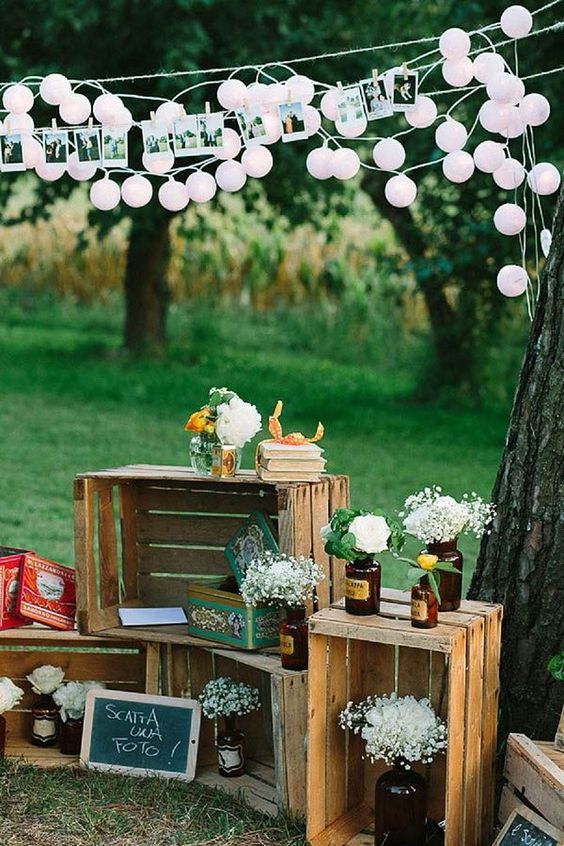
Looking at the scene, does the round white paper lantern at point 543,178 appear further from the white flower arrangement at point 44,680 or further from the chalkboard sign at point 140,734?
the white flower arrangement at point 44,680

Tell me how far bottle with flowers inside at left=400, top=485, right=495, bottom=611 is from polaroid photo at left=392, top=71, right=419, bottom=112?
4.13 feet

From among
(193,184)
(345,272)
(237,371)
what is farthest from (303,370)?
(193,184)

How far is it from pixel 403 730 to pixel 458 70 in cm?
191

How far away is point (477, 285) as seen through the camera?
9.56 meters

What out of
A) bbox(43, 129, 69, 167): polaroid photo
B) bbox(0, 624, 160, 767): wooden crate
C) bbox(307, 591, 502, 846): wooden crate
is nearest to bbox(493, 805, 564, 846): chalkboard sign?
bbox(307, 591, 502, 846): wooden crate

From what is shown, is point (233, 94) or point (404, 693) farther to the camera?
point (233, 94)

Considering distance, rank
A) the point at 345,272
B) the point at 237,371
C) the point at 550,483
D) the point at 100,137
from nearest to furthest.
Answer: the point at 550,483 → the point at 100,137 → the point at 237,371 → the point at 345,272

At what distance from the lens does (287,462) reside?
3.67 meters

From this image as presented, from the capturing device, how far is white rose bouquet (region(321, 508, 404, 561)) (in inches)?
129

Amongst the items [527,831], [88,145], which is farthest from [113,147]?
[527,831]

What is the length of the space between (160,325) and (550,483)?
853cm

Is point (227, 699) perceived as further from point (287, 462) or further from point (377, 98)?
point (377, 98)

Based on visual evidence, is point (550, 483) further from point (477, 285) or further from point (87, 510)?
point (477, 285)

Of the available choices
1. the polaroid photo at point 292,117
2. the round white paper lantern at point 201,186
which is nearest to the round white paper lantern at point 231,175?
the round white paper lantern at point 201,186
